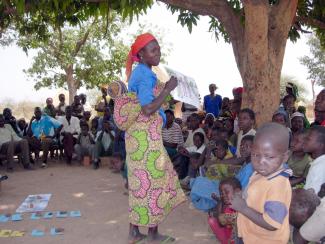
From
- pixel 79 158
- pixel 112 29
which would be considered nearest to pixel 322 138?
pixel 79 158

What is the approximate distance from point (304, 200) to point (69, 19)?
183 inches

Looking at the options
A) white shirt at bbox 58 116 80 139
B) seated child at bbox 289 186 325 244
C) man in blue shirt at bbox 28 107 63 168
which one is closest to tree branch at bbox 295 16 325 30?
seated child at bbox 289 186 325 244

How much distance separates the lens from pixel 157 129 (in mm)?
3611

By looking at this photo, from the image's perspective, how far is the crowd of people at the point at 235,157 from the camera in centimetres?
215

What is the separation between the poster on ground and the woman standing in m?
1.91

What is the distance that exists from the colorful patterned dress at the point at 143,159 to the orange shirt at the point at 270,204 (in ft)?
Answer: 4.40

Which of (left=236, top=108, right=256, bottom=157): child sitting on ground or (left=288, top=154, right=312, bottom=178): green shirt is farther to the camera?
(left=236, top=108, right=256, bottom=157): child sitting on ground

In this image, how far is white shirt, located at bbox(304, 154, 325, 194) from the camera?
2986mm

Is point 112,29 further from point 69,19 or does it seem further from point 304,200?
point 304,200

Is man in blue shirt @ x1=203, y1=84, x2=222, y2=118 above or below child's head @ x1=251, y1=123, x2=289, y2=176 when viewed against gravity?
above

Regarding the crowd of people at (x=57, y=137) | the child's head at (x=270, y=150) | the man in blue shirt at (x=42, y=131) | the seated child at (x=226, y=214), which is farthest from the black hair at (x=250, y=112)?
the man in blue shirt at (x=42, y=131)

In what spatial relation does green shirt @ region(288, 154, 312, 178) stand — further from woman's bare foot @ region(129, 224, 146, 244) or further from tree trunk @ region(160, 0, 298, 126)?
woman's bare foot @ region(129, 224, 146, 244)

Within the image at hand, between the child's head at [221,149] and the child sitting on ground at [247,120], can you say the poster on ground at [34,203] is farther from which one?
the child sitting on ground at [247,120]

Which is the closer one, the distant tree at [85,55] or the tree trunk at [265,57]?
the tree trunk at [265,57]
